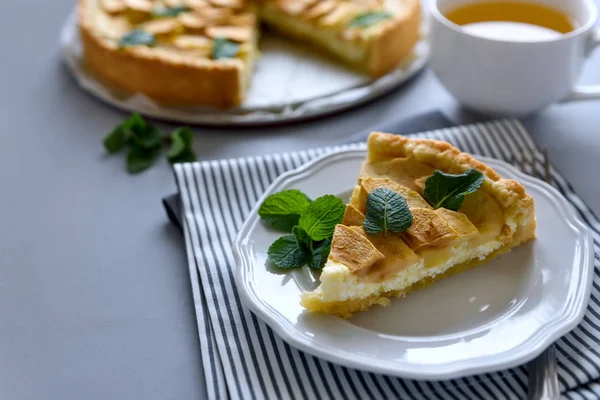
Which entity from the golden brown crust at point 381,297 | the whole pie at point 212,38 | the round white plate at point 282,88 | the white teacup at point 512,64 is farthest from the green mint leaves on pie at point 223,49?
the golden brown crust at point 381,297

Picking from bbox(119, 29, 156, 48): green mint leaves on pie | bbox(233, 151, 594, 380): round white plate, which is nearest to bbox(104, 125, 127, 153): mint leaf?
bbox(119, 29, 156, 48): green mint leaves on pie

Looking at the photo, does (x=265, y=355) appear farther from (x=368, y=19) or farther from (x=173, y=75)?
(x=368, y=19)

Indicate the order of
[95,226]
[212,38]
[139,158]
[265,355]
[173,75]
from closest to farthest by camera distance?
[265,355], [95,226], [139,158], [173,75], [212,38]

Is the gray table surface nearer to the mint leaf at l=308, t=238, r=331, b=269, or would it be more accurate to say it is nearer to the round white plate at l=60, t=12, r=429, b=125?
the round white plate at l=60, t=12, r=429, b=125

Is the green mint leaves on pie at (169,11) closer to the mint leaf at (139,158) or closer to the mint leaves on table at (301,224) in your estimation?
the mint leaf at (139,158)

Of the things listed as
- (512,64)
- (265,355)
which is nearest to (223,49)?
(512,64)
